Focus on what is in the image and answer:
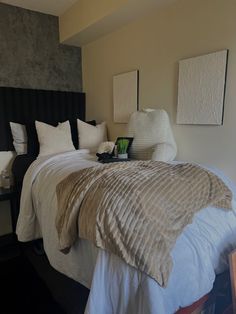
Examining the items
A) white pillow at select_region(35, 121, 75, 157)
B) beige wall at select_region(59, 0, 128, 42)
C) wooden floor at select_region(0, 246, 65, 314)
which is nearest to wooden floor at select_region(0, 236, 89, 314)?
wooden floor at select_region(0, 246, 65, 314)

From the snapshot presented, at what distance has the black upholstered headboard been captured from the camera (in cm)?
258

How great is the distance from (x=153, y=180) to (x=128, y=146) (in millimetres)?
975

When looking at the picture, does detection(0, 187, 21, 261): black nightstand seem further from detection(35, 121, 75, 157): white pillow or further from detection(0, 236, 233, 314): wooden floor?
detection(35, 121, 75, 157): white pillow

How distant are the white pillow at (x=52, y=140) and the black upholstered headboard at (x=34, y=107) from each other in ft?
1.12

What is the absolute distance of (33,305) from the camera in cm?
165

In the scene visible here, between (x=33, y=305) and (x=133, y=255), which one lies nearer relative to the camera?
(x=133, y=255)

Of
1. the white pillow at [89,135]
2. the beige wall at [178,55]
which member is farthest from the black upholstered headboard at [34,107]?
the beige wall at [178,55]

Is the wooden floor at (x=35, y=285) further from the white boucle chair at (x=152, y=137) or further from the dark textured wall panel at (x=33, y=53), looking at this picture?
the dark textured wall panel at (x=33, y=53)

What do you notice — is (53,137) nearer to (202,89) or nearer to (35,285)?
(35,285)

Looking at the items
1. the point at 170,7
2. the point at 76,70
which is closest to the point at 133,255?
the point at 170,7

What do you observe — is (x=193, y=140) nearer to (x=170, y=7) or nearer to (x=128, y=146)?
(x=128, y=146)

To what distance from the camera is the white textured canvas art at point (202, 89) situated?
1.69m

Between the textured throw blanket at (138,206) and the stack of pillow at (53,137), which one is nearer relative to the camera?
the textured throw blanket at (138,206)

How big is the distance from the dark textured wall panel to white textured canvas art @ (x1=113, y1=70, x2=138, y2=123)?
0.81 m
